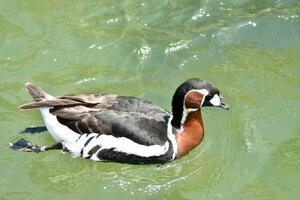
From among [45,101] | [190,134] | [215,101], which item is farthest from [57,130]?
[215,101]

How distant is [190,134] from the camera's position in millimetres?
8008

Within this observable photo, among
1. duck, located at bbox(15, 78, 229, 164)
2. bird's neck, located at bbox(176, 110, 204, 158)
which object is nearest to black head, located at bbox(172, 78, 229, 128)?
duck, located at bbox(15, 78, 229, 164)

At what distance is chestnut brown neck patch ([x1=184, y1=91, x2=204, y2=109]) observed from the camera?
7.70m

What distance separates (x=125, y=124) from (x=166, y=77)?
1778mm

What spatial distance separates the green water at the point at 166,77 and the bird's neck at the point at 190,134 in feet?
0.56

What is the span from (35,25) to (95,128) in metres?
2.94

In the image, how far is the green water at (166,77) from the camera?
25.3ft

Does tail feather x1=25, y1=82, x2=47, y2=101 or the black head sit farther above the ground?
tail feather x1=25, y1=82, x2=47, y2=101

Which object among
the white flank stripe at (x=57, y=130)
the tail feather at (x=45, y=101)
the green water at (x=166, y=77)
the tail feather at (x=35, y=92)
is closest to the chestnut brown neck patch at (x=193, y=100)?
the green water at (x=166, y=77)

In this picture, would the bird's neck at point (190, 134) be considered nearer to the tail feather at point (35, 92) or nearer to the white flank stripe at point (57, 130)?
the white flank stripe at point (57, 130)

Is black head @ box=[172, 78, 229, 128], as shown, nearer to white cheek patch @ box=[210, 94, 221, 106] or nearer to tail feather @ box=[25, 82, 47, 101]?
white cheek patch @ box=[210, 94, 221, 106]

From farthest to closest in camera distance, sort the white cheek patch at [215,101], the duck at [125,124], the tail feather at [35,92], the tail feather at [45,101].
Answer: the tail feather at [35,92] → the tail feather at [45,101] → the white cheek patch at [215,101] → the duck at [125,124]

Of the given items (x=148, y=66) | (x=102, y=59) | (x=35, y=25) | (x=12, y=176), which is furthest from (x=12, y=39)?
(x=12, y=176)

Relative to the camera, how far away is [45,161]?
801cm
